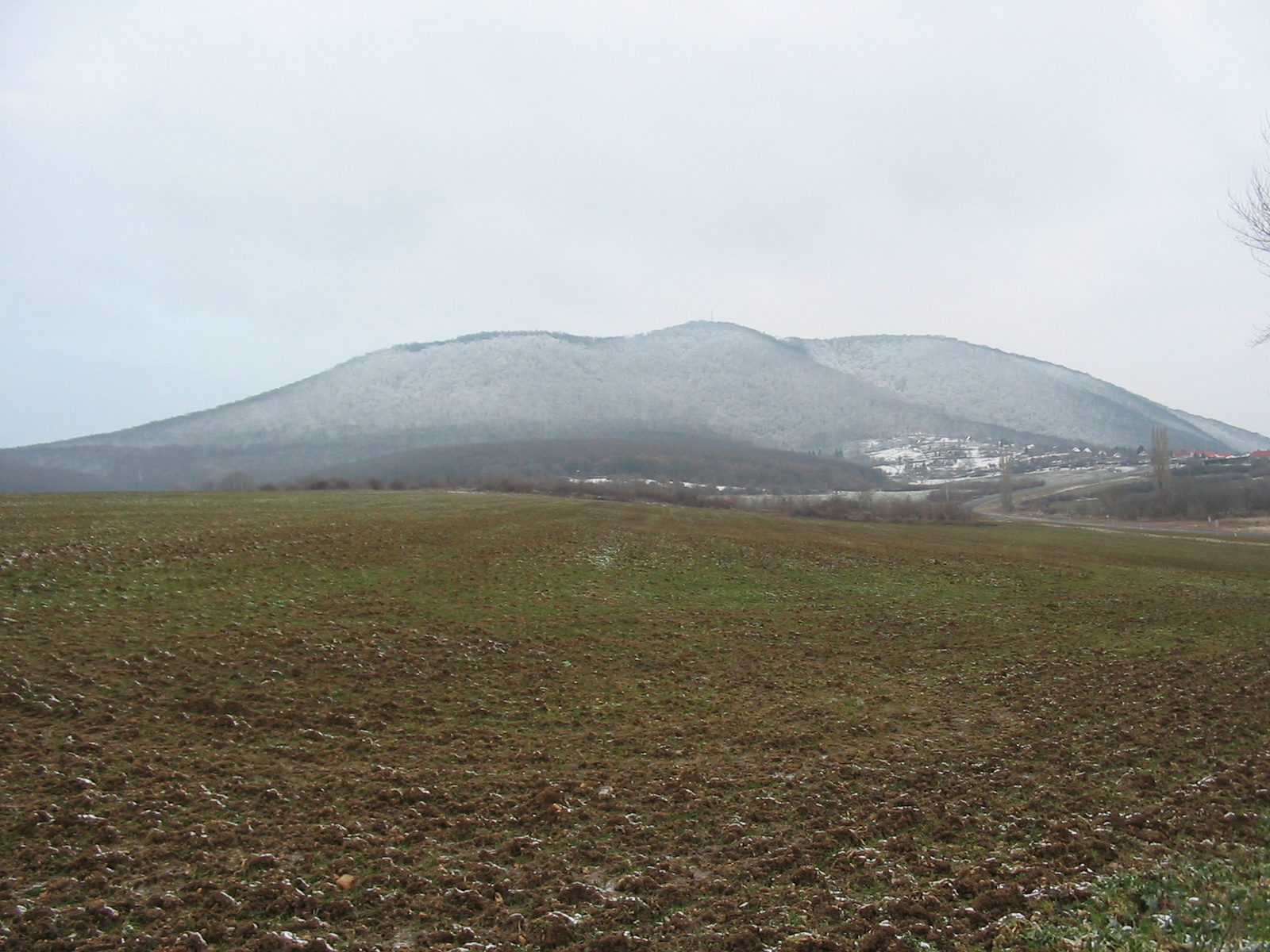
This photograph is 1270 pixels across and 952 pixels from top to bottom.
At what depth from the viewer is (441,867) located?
7773mm

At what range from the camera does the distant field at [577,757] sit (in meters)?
6.94

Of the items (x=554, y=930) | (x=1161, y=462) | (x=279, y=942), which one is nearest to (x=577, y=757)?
(x=554, y=930)

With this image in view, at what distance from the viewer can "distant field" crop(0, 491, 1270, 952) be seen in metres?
6.94

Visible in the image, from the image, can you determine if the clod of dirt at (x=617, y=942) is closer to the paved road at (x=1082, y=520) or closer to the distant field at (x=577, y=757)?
the distant field at (x=577, y=757)

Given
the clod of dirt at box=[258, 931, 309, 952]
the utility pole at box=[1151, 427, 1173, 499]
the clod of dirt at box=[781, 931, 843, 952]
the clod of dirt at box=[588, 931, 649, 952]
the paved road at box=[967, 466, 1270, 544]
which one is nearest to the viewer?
the clod of dirt at box=[258, 931, 309, 952]

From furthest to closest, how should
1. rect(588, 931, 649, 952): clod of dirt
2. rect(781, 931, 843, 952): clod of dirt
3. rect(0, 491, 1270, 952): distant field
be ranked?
rect(0, 491, 1270, 952): distant field
rect(588, 931, 649, 952): clod of dirt
rect(781, 931, 843, 952): clod of dirt

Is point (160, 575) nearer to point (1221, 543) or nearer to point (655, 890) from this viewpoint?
point (655, 890)

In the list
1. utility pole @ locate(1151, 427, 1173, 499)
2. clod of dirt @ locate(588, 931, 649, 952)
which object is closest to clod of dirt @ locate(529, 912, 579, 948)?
clod of dirt @ locate(588, 931, 649, 952)

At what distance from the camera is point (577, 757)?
38.1ft

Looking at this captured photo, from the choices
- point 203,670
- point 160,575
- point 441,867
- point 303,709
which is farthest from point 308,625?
point 441,867

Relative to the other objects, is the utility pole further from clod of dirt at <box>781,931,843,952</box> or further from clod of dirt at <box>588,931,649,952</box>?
clod of dirt at <box>588,931,649,952</box>

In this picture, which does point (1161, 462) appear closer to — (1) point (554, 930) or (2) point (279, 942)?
(1) point (554, 930)

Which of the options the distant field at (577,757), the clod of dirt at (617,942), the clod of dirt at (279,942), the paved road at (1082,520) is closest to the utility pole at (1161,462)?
the paved road at (1082,520)

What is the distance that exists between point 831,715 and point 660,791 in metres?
5.64
